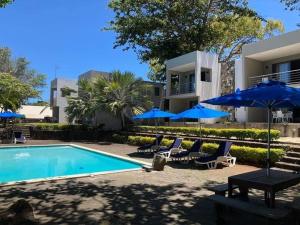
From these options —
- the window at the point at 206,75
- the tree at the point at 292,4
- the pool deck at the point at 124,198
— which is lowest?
the pool deck at the point at 124,198

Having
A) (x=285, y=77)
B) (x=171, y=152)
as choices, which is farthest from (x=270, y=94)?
(x=285, y=77)

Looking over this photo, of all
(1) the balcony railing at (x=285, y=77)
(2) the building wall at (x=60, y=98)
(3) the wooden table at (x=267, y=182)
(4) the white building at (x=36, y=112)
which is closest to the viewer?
(3) the wooden table at (x=267, y=182)

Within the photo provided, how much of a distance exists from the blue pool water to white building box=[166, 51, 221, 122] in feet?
37.9

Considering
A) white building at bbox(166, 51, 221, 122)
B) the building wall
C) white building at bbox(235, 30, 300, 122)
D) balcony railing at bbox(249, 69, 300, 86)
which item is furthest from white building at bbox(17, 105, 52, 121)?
balcony railing at bbox(249, 69, 300, 86)

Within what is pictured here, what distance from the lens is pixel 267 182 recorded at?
20.9ft

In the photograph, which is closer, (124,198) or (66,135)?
(124,198)

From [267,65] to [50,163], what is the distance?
17.2 m

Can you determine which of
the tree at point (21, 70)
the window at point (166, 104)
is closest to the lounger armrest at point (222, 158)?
the window at point (166, 104)

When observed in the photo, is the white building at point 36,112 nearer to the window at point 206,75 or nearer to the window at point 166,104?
the window at point 166,104

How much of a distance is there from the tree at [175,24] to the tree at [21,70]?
112 ft

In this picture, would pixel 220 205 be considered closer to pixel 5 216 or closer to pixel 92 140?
pixel 5 216

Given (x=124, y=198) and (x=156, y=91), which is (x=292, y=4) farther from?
(x=156, y=91)

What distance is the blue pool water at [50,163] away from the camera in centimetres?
1474

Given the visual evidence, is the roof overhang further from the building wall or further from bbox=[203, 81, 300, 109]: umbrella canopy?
the building wall
